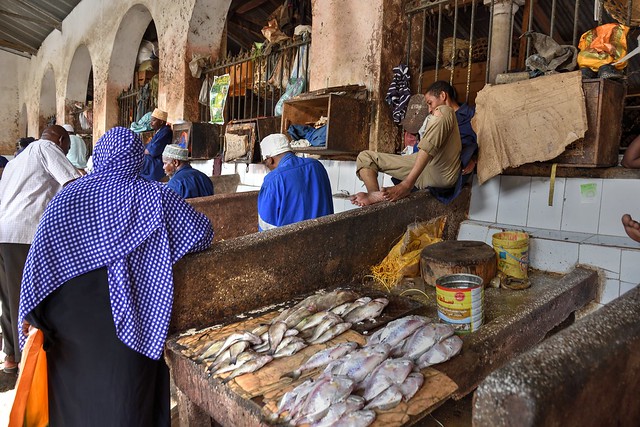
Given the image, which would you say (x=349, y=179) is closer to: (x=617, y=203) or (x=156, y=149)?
(x=617, y=203)

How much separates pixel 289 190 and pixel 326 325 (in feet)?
4.40

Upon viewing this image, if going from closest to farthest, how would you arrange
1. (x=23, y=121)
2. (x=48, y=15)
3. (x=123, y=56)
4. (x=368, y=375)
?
(x=368, y=375), (x=123, y=56), (x=48, y=15), (x=23, y=121)

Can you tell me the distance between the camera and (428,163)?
138 inches

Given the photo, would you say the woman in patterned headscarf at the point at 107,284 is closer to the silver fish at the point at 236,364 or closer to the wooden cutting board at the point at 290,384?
the wooden cutting board at the point at 290,384

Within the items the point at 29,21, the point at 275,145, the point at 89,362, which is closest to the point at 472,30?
the point at 275,145

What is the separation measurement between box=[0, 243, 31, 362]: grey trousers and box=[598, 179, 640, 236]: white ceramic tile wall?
14.3ft

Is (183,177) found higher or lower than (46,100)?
lower

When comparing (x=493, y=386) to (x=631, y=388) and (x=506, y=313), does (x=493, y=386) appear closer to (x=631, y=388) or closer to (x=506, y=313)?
(x=631, y=388)

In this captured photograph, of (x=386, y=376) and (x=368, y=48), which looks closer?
(x=386, y=376)

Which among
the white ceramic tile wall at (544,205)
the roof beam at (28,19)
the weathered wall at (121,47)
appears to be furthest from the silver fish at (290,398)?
the roof beam at (28,19)

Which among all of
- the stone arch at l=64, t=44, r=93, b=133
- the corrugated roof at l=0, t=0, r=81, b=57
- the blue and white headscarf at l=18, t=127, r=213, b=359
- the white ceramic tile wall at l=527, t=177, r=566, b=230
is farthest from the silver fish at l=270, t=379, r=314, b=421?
the corrugated roof at l=0, t=0, r=81, b=57

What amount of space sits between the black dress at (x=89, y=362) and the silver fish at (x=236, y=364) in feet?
1.49

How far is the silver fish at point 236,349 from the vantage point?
81.5 inches

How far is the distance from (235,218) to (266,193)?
1.27 m
